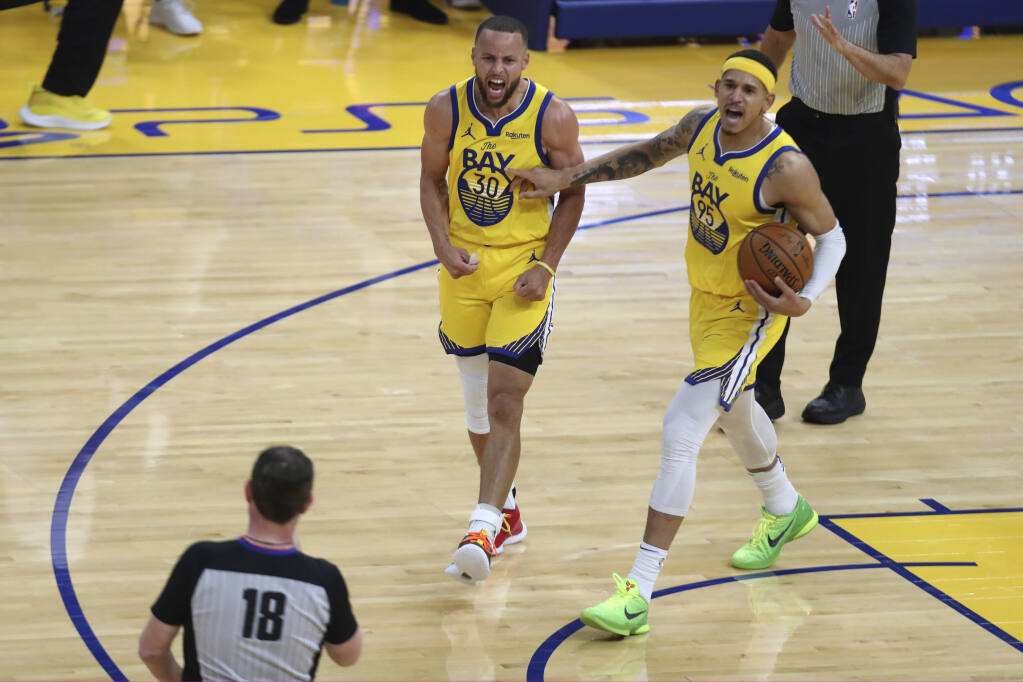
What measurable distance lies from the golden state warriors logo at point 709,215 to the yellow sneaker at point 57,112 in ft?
22.0

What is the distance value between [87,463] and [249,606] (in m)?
2.75

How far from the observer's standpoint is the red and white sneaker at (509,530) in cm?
478

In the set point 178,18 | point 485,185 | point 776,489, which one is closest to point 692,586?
point 776,489

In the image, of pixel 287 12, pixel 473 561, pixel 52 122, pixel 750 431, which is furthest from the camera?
pixel 287 12

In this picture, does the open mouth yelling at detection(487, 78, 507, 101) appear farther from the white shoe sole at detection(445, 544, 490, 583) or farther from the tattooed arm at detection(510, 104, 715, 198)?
the white shoe sole at detection(445, 544, 490, 583)

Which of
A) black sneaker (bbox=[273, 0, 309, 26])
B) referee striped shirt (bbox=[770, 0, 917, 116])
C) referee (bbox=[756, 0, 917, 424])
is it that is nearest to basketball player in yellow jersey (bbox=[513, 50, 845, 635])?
referee (bbox=[756, 0, 917, 424])

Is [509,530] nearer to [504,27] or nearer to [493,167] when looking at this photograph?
[493,167]

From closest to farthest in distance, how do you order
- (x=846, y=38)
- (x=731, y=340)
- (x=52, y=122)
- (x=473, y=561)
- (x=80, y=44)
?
(x=473, y=561) → (x=731, y=340) → (x=846, y=38) → (x=80, y=44) → (x=52, y=122)

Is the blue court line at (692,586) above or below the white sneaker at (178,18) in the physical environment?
above

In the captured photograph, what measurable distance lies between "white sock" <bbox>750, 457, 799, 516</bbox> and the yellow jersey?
2.25 feet

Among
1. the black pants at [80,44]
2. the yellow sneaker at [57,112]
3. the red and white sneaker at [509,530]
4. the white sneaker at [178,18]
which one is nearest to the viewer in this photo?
the red and white sneaker at [509,530]

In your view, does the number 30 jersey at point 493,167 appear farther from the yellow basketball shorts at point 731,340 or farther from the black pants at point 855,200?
the black pants at point 855,200

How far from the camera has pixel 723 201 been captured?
14.2 feet

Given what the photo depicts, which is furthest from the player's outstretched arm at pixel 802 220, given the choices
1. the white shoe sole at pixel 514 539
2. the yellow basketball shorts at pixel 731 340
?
the white shoe sole at pixel 514 539
